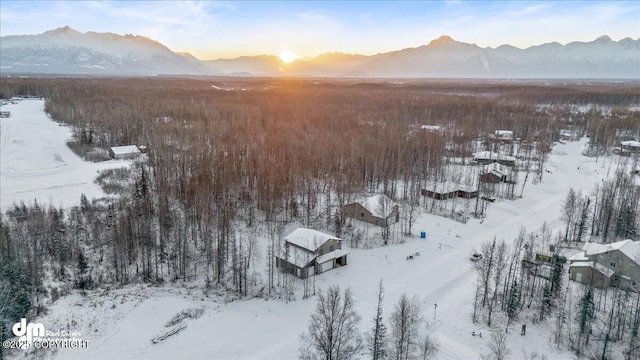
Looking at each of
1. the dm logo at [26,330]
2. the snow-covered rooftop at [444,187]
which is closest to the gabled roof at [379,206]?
the snow-covered rooftop at [444,187]

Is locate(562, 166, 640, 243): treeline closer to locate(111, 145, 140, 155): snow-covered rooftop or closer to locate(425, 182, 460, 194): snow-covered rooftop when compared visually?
locate(425, 182, 460, 194): snow-covered rooftop

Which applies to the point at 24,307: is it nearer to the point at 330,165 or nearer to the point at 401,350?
the point at 401,350

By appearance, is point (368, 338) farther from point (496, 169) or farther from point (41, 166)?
point (41, 166)

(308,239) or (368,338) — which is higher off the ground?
(308,239)

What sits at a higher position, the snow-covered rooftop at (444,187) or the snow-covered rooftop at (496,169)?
the snow-covered rooftop at (496,169)

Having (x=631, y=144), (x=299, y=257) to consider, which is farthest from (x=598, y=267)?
(x=631, y=144)
